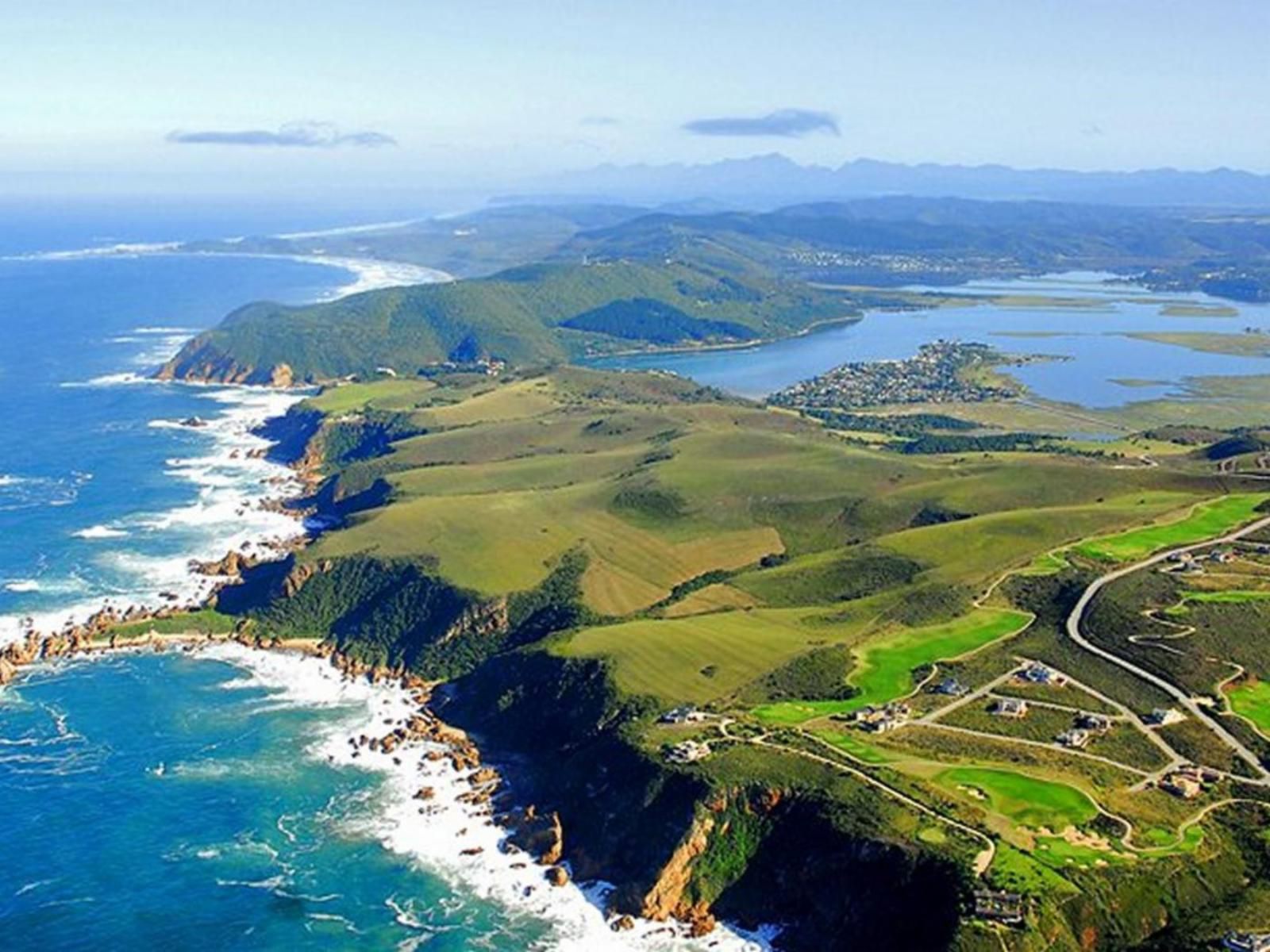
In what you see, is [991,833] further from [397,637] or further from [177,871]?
[397,637]

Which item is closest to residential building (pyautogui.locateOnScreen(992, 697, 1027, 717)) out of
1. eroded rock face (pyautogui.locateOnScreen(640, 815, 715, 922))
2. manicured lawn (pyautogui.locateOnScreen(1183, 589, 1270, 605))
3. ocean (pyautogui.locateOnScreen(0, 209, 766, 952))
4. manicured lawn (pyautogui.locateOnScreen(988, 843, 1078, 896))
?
manicured lawn (pyautogui.locateOnScreen(988, 843, 1078, 896))

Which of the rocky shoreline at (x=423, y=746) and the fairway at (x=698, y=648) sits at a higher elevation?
the fairway at (x=698, y=648)

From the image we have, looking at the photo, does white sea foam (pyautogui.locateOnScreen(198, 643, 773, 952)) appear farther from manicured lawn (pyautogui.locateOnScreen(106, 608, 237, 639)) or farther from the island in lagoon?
manicured lawn (pyautogui.locateOnScreen(106, 608, 237, 639))

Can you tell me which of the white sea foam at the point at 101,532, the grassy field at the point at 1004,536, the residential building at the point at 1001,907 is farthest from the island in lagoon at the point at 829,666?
the white sea foam at the point at 101,532

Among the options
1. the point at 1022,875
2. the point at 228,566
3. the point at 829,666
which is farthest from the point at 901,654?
the point at 228,566

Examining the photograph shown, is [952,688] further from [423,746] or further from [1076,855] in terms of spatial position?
[423,746]

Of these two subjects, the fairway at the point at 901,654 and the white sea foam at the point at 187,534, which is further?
the white sea foam at the point at 187,534

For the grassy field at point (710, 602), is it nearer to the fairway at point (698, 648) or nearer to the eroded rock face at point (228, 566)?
the fairway at point (698, 648)
